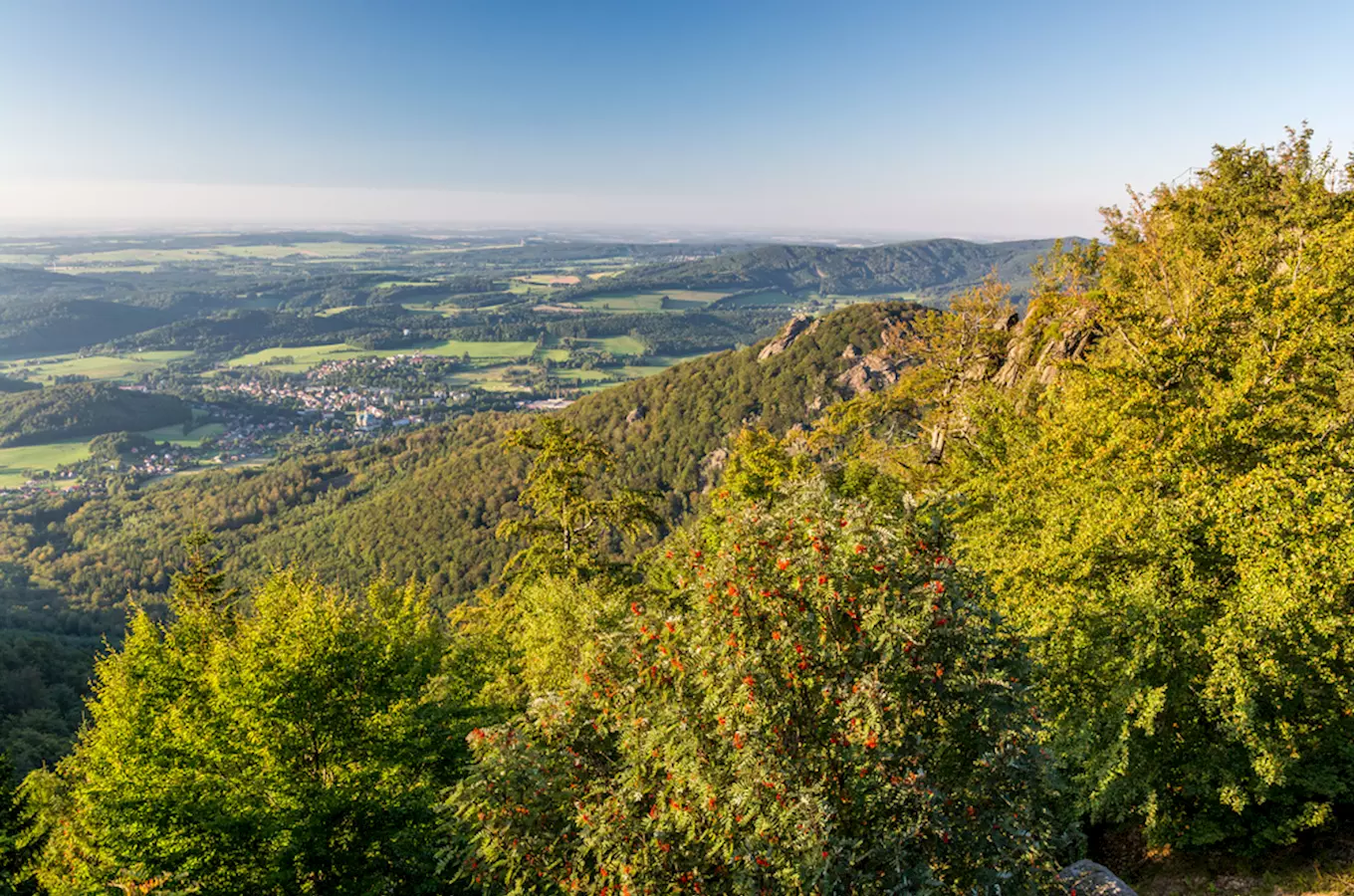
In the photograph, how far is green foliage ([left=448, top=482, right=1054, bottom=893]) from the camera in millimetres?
8242

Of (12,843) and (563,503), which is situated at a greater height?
(563,503)

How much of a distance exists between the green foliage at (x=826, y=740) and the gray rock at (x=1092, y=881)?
3.25 metres

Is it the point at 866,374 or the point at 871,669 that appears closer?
the point at 871,669

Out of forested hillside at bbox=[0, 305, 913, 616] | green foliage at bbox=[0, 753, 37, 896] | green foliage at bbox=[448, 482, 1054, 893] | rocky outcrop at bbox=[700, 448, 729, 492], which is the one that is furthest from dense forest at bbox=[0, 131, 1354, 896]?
rocky outcrop at bbox=[700, 448, 729, 492]

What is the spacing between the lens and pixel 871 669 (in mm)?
8656

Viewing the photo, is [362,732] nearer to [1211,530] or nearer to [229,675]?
[229,675]

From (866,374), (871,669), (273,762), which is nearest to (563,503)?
(273,762)

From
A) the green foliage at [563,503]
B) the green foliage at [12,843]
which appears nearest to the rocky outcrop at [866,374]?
the green foliage at [563,503]

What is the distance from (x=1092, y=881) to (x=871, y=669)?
28.5ft

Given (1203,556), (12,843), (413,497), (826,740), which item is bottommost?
(413,497)

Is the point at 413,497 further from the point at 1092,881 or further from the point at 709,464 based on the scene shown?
the point at 1092,881

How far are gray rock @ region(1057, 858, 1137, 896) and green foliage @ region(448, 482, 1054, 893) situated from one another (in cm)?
325

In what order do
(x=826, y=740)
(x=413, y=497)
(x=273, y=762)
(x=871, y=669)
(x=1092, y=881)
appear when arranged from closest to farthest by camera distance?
(x=871, y=669), (x=826, y=740), (x=1092, y=881), (x=273, y=762), (x=413, y=497)

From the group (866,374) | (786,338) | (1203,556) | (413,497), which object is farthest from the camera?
(786,338)
